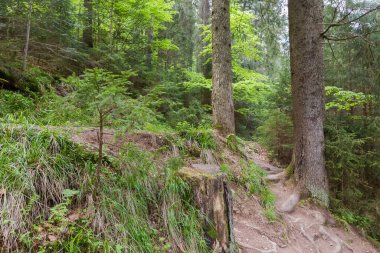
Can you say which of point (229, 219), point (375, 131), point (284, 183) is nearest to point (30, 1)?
point (229, 219)

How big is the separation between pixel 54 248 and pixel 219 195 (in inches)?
71.0

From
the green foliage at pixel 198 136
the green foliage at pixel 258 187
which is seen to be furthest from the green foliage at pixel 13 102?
the green foliage at pixel 258 187

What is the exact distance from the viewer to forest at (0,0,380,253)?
272cm

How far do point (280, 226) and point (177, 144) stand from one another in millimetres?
2386

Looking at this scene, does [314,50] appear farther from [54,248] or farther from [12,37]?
[12,37]

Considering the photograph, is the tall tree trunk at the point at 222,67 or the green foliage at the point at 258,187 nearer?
the green foliage at the point at 258,187

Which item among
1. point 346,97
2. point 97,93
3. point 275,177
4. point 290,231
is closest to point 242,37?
point 346,97

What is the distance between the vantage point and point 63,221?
2443 millimetres

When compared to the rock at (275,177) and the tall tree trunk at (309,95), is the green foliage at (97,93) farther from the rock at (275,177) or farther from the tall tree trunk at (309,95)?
the rock at (275,177)

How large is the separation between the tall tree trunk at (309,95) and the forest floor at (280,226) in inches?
21.0

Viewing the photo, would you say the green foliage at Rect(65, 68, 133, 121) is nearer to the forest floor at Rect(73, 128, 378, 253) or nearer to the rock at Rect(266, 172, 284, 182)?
the forest floor at Rect(73, 128, 378, 253)

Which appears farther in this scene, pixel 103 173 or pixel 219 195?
pixel 219 195

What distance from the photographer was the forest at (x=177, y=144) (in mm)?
2721

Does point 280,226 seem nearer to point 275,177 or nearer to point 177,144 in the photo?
point 275,177
